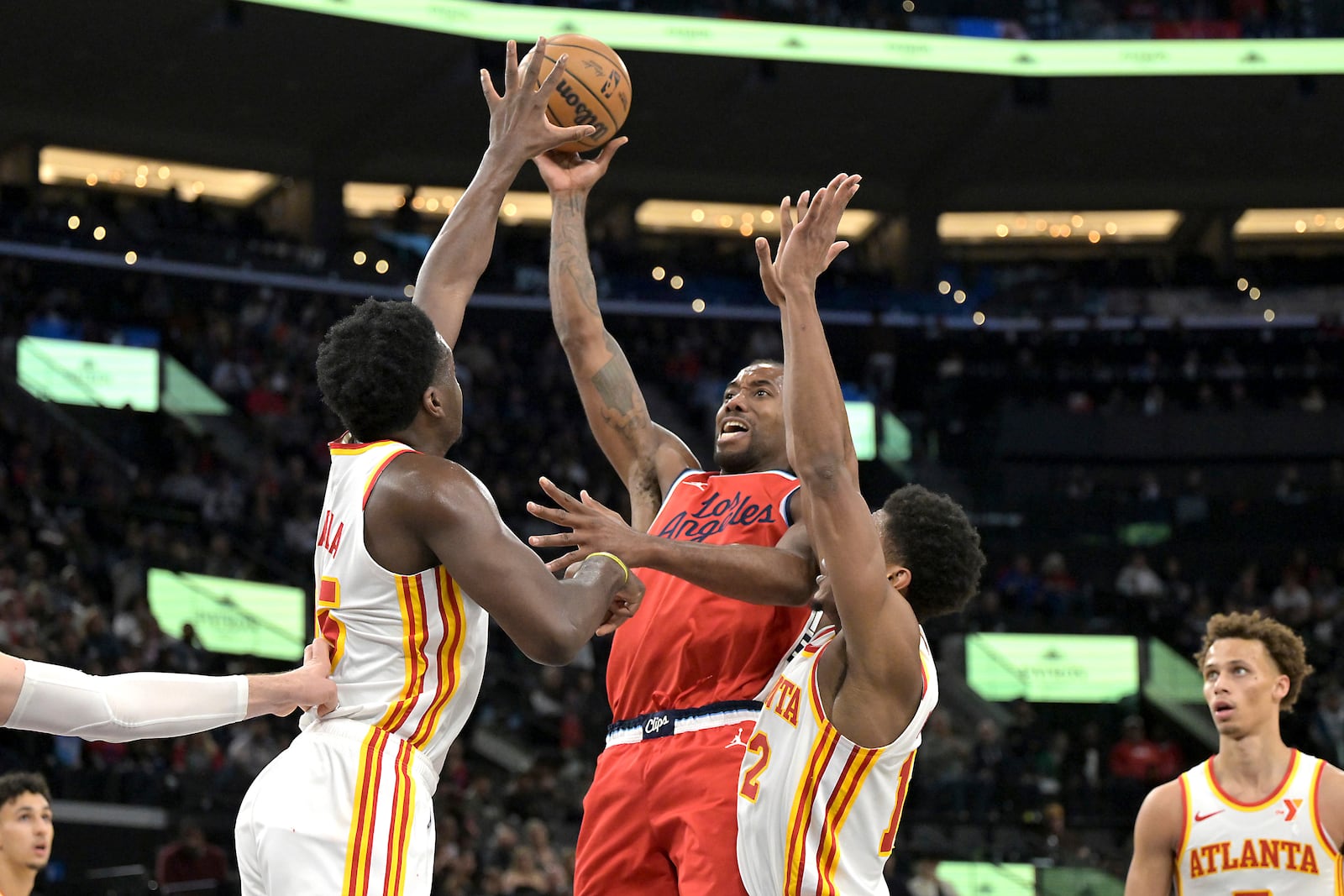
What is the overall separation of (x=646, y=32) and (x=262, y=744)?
40.0 feet

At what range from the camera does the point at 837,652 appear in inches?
160

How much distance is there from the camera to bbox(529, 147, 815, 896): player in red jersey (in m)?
4.35

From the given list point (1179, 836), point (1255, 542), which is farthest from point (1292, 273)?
point (1179, 836)

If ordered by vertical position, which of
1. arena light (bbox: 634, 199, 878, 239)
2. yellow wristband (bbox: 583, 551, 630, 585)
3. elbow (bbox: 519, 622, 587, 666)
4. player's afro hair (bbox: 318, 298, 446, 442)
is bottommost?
elbow (bbox: 519, 622, 587, 666)

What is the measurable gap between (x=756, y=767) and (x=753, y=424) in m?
1.30

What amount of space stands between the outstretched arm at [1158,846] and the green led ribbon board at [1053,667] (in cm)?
1065

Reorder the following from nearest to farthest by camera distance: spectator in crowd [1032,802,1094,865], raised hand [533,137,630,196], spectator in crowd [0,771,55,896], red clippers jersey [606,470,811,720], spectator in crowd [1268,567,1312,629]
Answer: red clippers jersey [606,470,811,720], raised hand [533,137,630,196], spectator in crowd [0,771,55,896], spectator in crowd [1032,802,1094,865], spectator in crowd [1268,567,1312,629]

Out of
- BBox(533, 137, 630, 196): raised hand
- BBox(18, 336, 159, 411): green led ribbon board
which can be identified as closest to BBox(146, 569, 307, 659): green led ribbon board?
BBox(18, 336, 159, 411): green led ribbon board

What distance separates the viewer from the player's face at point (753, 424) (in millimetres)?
5098

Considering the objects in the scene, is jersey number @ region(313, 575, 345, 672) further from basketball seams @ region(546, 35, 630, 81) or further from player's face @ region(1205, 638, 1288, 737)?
player's face @ region(1205, 638, 1288, 737)

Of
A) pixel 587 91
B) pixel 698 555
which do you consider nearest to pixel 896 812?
pixel 698 555

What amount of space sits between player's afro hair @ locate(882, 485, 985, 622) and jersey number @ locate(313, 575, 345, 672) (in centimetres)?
140

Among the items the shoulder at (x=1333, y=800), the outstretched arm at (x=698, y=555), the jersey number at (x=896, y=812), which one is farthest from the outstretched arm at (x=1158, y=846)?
the outstretched arm at (x=698, y=555)

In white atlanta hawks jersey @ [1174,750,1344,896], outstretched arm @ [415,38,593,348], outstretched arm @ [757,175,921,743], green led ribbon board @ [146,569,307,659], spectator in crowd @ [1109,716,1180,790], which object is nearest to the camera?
outstretched arm @ [757,175,921,743]
